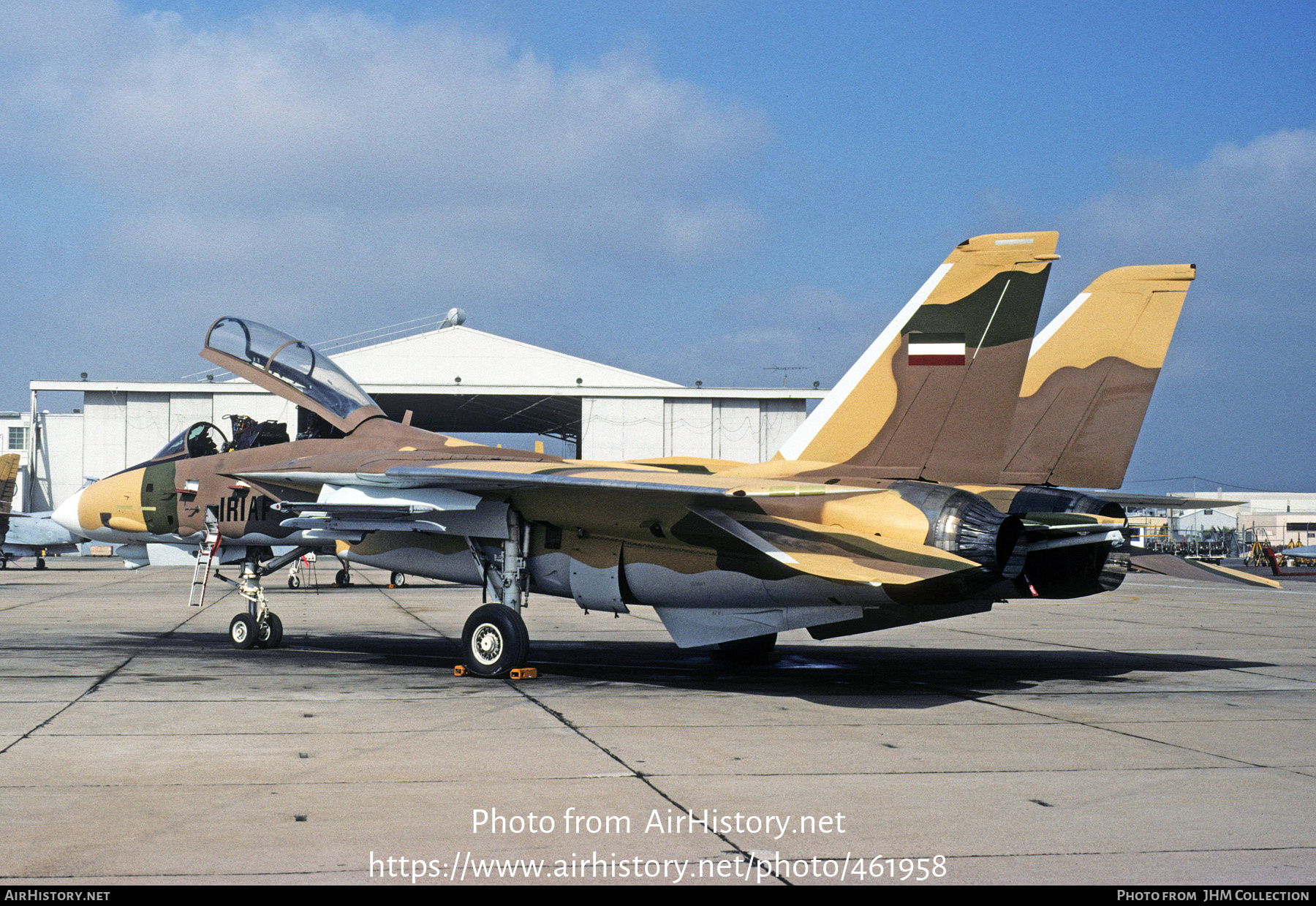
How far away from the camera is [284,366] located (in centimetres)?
1232

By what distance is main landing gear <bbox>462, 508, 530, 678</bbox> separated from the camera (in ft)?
33.4

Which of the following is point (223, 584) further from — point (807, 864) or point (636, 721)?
point (807, 864)

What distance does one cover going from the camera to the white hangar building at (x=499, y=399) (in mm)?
38719

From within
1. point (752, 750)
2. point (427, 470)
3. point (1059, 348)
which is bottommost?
point (752, 750)

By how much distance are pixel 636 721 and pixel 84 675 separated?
574 centimetres

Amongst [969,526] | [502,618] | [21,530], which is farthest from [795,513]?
[21,530]

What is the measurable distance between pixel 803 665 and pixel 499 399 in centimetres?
2957

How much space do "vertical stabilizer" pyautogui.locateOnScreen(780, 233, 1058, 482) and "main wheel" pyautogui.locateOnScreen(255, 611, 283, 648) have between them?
22.6ft

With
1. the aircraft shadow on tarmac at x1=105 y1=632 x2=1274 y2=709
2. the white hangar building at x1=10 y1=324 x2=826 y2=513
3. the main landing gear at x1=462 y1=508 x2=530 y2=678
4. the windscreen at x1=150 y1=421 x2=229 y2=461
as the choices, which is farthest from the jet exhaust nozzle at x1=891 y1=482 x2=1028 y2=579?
the white hangar building at x1=10 y1=324 x2=826 y2=513

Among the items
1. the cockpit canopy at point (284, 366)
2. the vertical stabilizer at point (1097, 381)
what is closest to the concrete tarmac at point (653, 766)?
the vertical stabilizer at point (1097, 381)

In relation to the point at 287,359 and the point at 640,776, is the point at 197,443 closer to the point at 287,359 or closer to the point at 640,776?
the point at 287,359

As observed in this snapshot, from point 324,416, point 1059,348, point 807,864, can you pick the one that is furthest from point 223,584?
point 807,864

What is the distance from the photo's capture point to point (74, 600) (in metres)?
22.3

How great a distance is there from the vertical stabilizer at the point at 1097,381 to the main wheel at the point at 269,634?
876 cm
